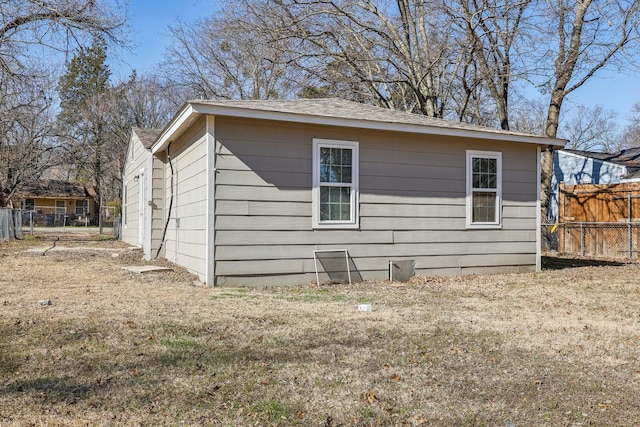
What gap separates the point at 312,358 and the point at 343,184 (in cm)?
446

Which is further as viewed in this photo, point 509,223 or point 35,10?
point 35,10

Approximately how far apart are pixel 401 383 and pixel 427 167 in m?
5.82

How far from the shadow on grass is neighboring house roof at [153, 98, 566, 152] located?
2.79 meters

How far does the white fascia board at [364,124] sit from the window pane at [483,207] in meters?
1.00

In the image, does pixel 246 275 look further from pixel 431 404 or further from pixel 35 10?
pixel 35 10

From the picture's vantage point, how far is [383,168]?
27.5 feet

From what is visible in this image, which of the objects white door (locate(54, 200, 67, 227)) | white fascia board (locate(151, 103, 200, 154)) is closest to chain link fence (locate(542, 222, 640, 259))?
white fascia board (locate(151, 103, 200, 154))

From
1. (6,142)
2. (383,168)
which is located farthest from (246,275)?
(6,142)

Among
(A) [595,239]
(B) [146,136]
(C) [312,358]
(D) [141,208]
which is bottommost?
(C) [312,358]

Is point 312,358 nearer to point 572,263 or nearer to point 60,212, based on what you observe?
point 572,263

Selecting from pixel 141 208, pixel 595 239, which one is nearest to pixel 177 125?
pixel 141 208

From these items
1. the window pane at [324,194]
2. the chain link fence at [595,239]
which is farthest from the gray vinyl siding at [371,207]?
the chain link fence at [595,239]

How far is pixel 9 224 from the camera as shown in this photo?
693 inches

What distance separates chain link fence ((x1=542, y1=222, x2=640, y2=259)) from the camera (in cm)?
1315
